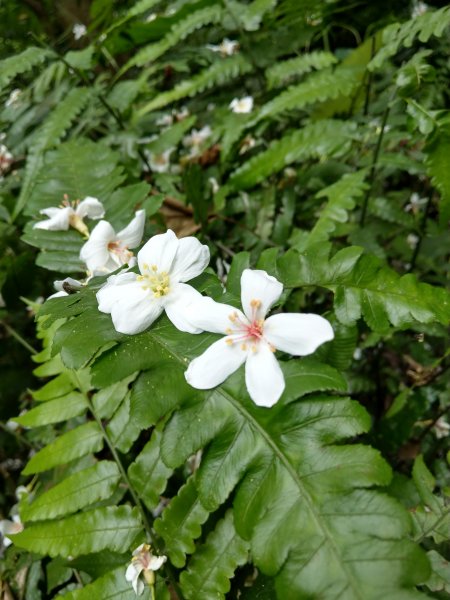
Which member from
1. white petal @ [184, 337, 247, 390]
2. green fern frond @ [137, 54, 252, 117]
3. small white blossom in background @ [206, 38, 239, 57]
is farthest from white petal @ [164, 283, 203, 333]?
small white blossom in background @ [206, 38, 239, 57]

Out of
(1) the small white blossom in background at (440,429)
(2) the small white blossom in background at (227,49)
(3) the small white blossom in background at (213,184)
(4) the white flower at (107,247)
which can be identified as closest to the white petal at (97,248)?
(4) the white flower at (107,247)

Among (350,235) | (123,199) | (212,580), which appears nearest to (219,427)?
(212,580)

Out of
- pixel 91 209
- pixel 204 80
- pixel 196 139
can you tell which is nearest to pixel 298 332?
pixel 91 209

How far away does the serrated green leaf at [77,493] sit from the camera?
142 centimetres

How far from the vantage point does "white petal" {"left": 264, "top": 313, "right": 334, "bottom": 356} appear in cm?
106

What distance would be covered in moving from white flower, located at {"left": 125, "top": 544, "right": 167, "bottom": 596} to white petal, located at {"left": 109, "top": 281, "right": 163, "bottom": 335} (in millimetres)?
639

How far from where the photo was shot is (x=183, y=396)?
112cm

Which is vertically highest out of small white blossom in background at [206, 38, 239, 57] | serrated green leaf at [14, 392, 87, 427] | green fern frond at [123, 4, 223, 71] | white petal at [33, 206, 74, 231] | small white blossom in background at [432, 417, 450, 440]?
green fern frond at [123, 4, 223, 71]

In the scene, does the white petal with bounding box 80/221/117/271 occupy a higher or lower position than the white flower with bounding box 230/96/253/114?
higher

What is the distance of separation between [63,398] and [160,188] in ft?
4.43

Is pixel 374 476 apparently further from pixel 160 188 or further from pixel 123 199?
pixel 160 188

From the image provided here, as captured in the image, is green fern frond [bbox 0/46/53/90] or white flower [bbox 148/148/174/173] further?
white flower [bbox 148/148/174/173]

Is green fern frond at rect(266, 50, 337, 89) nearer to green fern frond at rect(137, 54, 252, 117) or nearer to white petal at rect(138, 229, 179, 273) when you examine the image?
green fern frond at rect(137, 54, 252, 117)

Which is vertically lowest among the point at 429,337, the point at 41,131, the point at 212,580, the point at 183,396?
the point at 429,337
